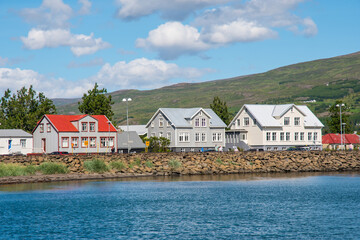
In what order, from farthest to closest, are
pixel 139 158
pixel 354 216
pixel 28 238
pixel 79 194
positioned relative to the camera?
pixel 139 158
pixel 79 194
pixel 354 216
pixel 28 238

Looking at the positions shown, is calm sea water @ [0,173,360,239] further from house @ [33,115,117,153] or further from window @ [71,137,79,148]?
window @ [71,137,79,148]

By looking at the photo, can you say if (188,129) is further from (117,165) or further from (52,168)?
(52,168)

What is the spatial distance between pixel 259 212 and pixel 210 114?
73839mm

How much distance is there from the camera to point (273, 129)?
115m

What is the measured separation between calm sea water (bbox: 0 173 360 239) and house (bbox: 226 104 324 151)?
1740 inches

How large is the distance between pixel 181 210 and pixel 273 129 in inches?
2833

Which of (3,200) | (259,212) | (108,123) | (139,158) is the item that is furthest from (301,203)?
(108,123)

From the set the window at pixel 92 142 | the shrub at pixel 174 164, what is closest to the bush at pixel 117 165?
the shrub at pixel 174 164

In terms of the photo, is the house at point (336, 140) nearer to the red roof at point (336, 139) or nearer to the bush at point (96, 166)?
the red roof at point (336, 139)

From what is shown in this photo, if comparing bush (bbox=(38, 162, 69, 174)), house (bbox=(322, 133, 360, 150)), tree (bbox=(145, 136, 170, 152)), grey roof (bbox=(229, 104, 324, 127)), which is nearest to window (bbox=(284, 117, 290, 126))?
grey roof (bbox=(229, 104, 324, 127))

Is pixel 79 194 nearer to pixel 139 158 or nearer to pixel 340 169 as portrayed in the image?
pixel 139 158

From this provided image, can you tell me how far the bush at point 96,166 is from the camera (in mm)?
76875

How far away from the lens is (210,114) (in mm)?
117750

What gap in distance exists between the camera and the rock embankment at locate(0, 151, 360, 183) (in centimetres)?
7769
